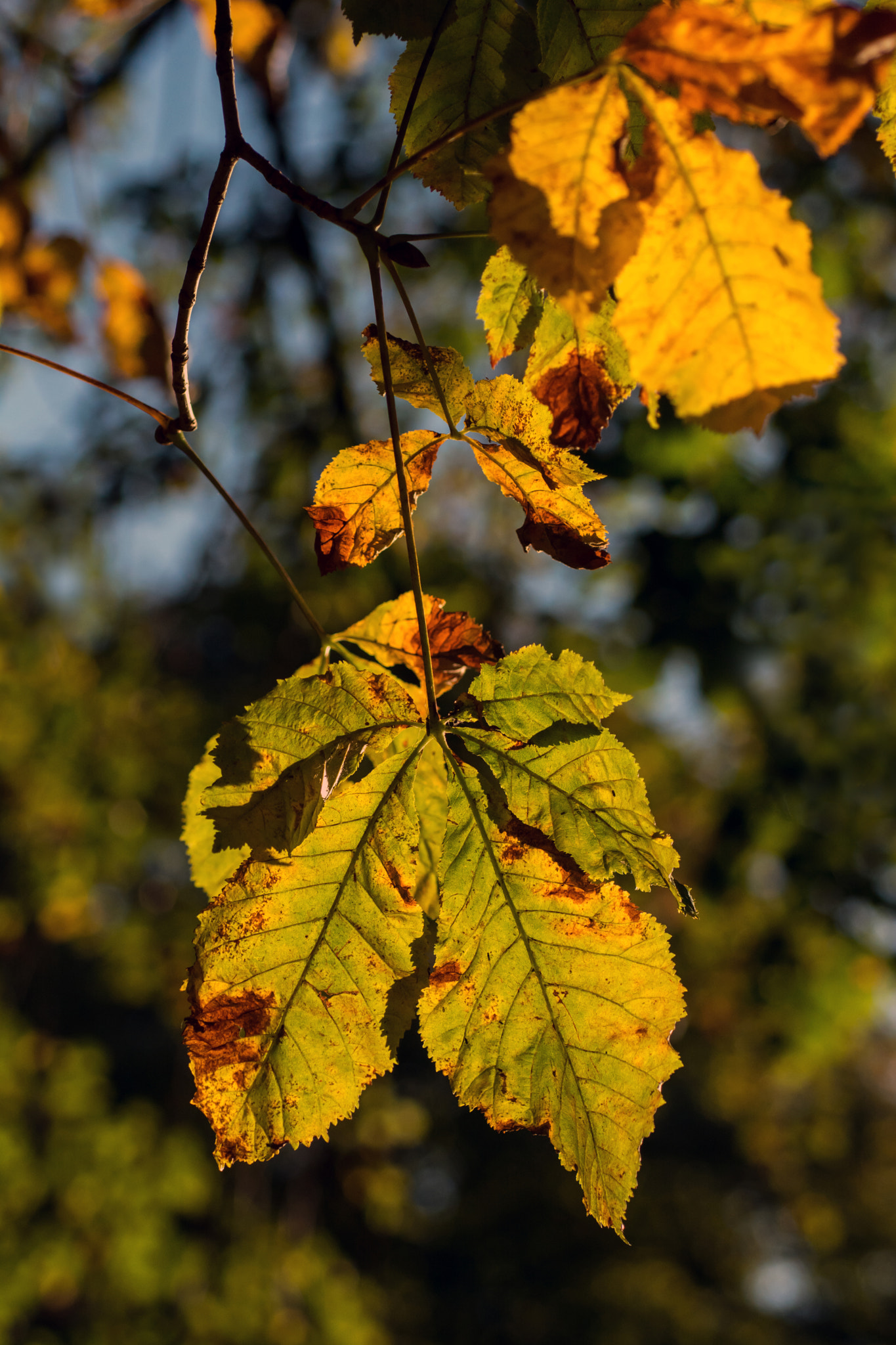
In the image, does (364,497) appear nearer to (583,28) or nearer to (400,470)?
(400,470)

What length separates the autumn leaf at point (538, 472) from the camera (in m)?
0.71

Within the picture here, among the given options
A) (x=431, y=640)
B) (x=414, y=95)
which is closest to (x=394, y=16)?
(x=414, y=95)

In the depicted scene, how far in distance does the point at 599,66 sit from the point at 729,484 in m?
2.48

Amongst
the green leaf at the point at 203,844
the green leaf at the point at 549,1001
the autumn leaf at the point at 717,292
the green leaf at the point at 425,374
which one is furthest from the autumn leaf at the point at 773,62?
the green leaf at the point at 203,844

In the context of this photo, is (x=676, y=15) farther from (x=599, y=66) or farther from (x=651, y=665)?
(x=651, y=665)

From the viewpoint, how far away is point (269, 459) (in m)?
3.96

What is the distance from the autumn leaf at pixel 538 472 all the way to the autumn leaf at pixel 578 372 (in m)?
0.06

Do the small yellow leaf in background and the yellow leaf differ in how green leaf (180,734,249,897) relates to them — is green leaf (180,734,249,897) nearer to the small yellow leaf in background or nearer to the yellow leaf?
the yellow leaf

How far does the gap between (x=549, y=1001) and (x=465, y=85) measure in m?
0.73

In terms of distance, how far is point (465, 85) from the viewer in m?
0.71

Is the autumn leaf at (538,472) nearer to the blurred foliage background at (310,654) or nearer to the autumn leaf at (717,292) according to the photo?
the autumn leaf at (717,292)

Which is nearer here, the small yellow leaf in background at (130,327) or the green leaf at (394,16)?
the green leaf at (394,16)

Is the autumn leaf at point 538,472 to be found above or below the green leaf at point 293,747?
above

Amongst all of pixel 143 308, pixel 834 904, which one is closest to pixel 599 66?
pixel 143 308
